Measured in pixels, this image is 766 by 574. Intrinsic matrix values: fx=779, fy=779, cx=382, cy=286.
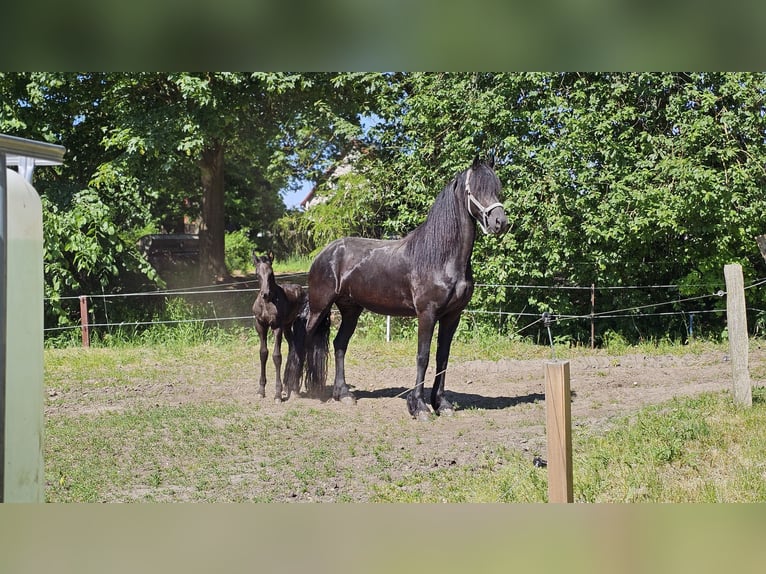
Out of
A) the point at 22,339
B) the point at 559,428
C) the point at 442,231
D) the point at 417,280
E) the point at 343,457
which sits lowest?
the point at 343,457

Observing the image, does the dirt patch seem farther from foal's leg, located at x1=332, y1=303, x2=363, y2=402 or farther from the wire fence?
the wire fence

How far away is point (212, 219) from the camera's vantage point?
15.2 meters

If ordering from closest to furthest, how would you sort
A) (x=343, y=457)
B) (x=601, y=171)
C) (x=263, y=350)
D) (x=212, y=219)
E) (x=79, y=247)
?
(x=343, y=457) → (x=263, y=350) → (x=601, y=171) → (x=79, y=247) → (x=212, y=219)

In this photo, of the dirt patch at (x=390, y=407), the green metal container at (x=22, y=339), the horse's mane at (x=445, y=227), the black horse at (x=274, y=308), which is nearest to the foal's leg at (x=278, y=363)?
the black horse at (x=274, y=308)

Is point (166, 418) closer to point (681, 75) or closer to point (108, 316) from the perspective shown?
point (108, 316)

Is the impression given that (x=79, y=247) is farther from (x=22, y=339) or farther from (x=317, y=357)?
(x=22, y=339)

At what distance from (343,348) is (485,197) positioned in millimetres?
2386

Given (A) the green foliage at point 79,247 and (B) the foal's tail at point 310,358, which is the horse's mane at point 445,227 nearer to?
(B) the foal's tail at point 310,358

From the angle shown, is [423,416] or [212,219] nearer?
[423,416]

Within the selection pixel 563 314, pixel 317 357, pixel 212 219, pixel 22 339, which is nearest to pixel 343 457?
pixel 317 357

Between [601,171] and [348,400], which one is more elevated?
[601,171]

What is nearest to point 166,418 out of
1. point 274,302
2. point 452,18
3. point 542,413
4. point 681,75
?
point 274,302

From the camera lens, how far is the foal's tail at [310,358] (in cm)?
802

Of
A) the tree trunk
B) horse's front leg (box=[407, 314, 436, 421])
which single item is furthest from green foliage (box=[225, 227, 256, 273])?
horse's front leg (box=[407, 314, 436, 421])
